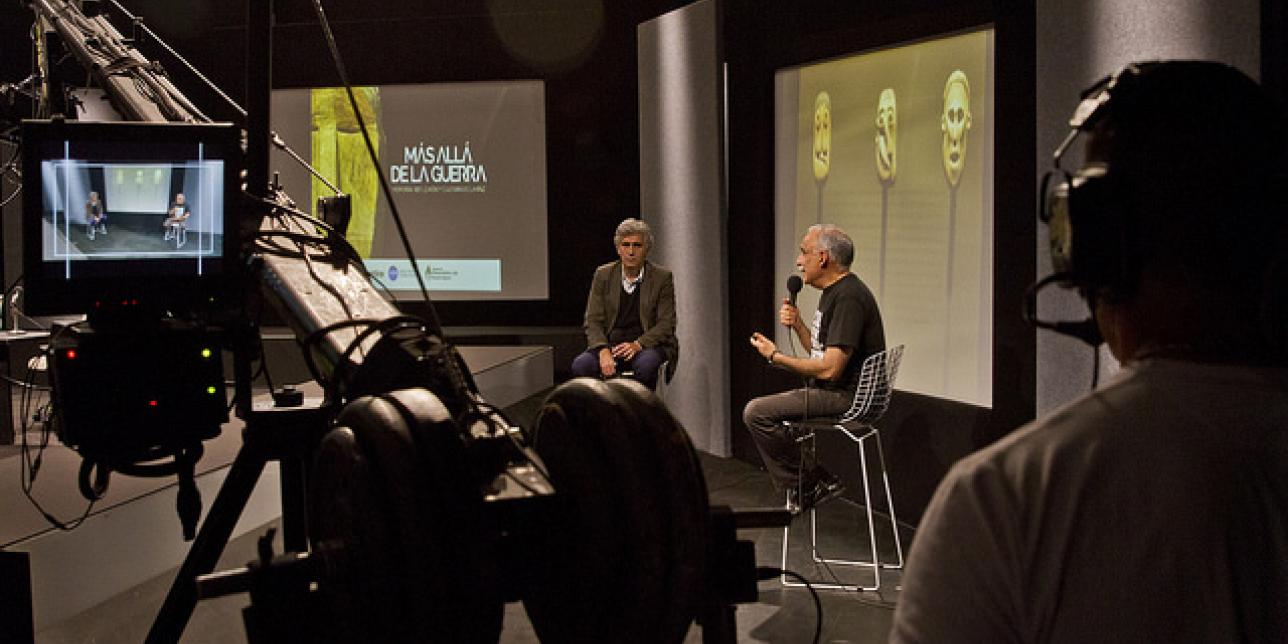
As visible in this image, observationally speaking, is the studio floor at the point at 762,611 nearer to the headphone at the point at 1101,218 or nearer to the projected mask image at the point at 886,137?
the projected mask image at the point at 886,137

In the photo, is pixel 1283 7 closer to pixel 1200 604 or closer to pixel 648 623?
pixel 648 623

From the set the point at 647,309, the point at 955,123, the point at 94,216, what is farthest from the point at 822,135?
the point at 94,216

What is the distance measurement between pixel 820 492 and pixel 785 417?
32 centimetres

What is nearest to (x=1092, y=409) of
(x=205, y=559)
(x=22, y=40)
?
(x=205, y=559)

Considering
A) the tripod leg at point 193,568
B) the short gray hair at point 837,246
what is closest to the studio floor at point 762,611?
the short gray hair at point 837,246

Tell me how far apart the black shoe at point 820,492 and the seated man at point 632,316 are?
59.1 inches

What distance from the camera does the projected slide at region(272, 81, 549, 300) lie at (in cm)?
908

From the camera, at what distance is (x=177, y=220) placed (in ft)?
8.25

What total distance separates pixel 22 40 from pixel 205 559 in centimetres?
809

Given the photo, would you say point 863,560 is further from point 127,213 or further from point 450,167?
point 450,167

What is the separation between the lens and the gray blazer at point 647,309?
20.4ft

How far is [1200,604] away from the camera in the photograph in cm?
77

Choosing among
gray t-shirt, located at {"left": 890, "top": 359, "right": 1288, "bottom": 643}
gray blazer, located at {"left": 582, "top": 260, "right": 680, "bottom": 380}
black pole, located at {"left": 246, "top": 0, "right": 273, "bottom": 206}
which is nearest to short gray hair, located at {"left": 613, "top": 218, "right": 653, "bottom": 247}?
gray blazer, located at {"left": 582, "top": 260, "right": 680, "bottom": 380}

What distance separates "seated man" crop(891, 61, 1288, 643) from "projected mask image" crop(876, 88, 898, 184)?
485 cm
